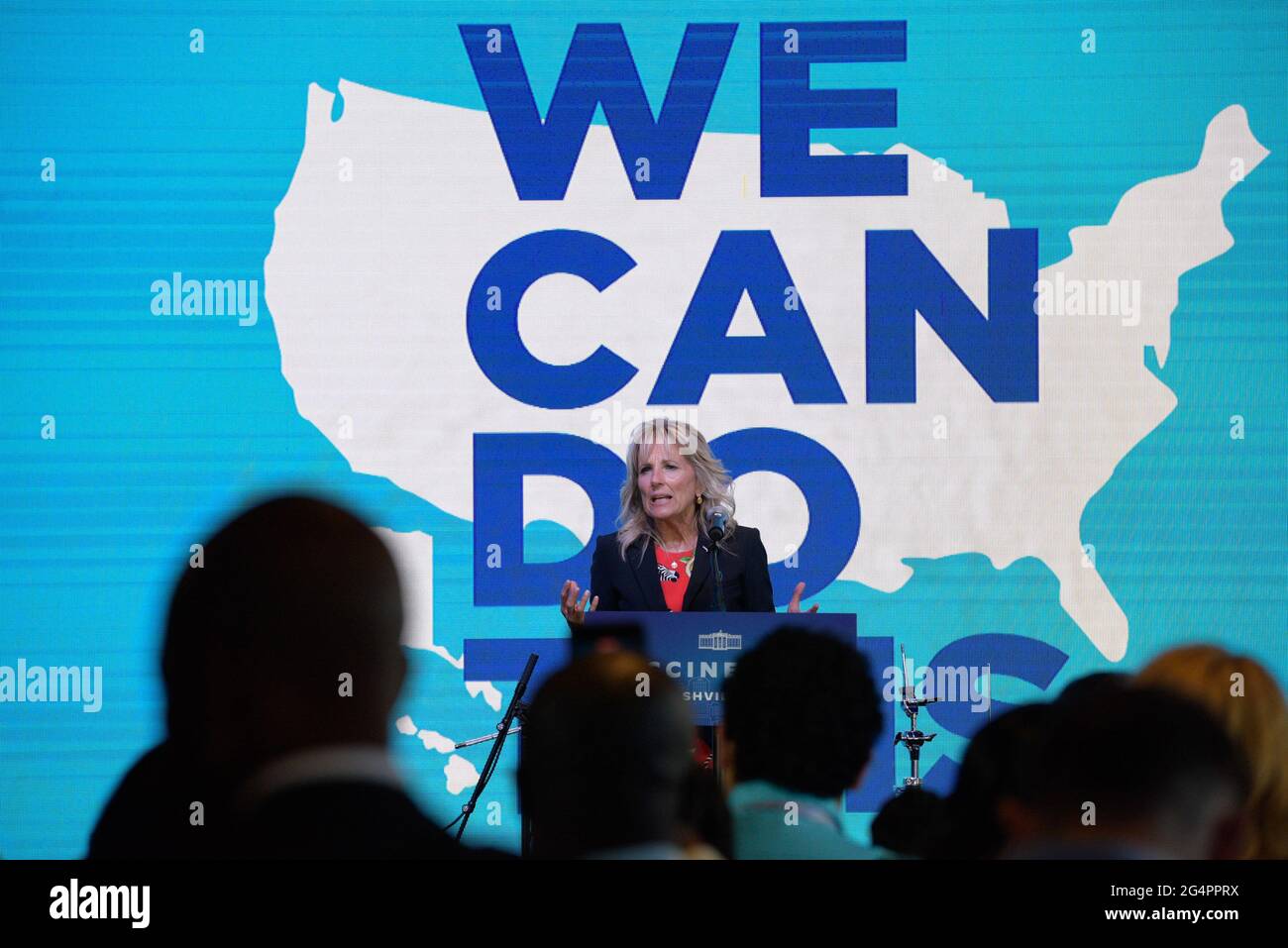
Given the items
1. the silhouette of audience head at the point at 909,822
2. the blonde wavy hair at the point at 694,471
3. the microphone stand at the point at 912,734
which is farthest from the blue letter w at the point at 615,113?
the silhouette of audience head at the point at 909,822

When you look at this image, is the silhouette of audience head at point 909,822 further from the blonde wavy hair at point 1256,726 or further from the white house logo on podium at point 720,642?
the white house logo on podium at point 720,642

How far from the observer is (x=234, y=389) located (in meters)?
4.20

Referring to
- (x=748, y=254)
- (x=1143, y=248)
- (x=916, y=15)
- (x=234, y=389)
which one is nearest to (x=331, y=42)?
(x=234, y=389)

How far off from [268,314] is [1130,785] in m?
3.18

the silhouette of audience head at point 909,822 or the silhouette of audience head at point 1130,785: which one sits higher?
the silhouette of audience head at point 1130,785

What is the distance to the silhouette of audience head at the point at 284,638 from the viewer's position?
1.52 m

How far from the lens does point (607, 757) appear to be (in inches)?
80.7

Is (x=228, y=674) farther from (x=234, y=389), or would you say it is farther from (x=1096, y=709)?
(x=234, y=389)

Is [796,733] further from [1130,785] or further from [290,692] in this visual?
[290,692]


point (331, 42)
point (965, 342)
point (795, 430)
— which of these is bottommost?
point (795, 430)

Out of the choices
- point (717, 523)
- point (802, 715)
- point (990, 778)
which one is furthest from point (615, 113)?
point (990, 778)

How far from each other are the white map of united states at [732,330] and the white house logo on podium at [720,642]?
1033 millimetres
